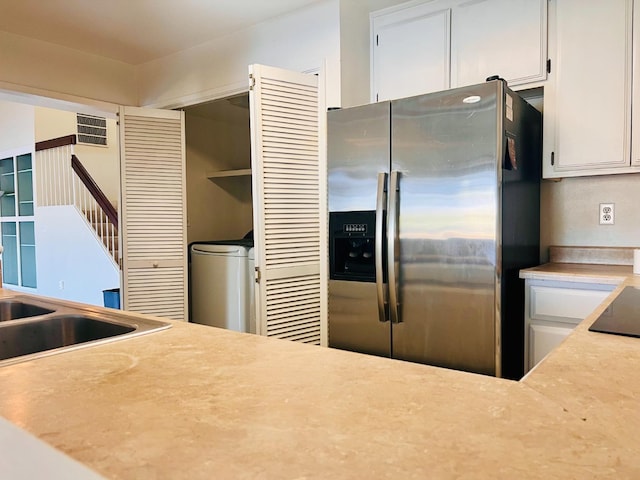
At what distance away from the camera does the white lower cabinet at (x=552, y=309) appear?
206cm

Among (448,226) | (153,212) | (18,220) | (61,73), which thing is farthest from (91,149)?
(448,226)

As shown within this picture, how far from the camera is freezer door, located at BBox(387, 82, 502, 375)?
2018 millimetres

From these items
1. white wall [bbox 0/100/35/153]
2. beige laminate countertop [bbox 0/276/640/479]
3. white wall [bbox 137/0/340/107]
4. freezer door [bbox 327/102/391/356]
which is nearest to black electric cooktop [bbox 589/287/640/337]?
beige laminate countertop [bbox 0/276/640/479]

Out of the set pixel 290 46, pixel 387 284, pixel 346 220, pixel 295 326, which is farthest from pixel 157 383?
pixel 290 46

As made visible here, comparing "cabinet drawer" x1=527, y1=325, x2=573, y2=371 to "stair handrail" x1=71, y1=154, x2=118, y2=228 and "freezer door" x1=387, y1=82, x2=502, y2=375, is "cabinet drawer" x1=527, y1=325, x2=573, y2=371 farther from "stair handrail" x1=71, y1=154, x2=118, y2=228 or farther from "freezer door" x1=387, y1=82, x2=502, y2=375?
"stair handrail" x1=71, y1=154, x2=118, y2=228

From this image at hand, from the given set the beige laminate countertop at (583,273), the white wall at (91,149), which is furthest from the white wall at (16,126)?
the beige laminate countertop at (583,273)

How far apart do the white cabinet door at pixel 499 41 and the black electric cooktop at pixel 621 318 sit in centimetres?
136

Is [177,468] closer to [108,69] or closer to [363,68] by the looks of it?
[363,68]

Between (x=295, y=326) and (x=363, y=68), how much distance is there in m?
1.63

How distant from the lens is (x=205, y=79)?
352cm

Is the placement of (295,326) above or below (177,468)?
below

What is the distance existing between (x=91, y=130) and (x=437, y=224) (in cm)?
571

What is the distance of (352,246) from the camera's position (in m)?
2.52

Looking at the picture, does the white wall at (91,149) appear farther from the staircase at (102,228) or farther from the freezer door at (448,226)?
the freezer door at (448,226)
